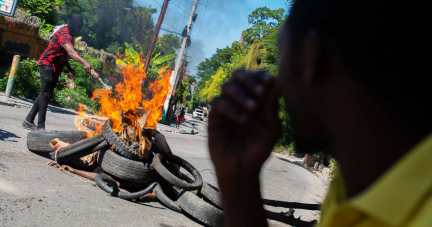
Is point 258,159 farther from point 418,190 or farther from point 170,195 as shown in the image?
point 170,195

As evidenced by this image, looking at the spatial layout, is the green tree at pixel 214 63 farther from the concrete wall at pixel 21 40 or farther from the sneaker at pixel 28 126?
the sneaker at pixel 28 126

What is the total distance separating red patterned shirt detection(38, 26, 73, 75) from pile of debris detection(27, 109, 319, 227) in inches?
61.5

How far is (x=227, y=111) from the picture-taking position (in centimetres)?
92

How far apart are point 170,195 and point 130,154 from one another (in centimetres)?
95

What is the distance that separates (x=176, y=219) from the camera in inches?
165

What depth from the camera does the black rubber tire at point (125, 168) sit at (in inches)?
177

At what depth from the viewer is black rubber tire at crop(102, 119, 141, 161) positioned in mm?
4547

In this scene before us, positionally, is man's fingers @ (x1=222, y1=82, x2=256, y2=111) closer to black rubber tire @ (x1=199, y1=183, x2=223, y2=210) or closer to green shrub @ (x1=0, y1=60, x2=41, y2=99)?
black rubber tire @ (x1=199, y1=183, x2=223, y2=210)

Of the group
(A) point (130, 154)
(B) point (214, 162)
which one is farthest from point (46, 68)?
(B) point (214, 162)

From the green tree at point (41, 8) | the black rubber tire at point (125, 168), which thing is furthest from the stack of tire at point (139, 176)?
the green tree at point (41, 8)

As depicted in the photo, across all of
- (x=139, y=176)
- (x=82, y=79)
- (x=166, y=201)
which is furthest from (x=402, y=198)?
(x=82, y=79)

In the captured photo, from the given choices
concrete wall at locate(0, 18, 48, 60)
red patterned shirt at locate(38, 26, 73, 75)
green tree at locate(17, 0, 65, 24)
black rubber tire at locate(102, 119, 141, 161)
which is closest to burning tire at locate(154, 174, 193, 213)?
black rubber tire at locate(102, 119, 141, 161)

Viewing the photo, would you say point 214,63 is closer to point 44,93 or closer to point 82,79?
point 82,79

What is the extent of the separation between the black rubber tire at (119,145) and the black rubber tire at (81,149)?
0.11 m
